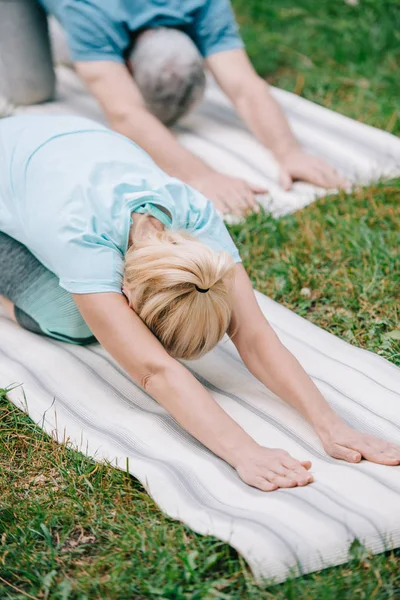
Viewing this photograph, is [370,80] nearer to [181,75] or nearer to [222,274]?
[181,75]

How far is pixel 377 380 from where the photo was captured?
2.63 metres

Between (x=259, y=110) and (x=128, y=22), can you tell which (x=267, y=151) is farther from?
(x=128, y=22)

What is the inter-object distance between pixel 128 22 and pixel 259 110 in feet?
2.35

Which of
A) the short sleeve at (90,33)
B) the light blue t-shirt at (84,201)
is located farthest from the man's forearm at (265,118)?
the light blue t-shirt at (84,201)

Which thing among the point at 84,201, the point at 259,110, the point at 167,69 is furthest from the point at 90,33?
the point at 84,201

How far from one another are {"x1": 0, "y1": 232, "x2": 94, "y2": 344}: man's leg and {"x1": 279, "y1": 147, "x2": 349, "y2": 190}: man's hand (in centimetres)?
139

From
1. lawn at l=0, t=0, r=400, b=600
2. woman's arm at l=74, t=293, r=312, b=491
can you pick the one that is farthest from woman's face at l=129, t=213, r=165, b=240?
lawn at l=0, t=0, r=400, b=600

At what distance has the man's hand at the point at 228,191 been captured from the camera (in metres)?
3.61

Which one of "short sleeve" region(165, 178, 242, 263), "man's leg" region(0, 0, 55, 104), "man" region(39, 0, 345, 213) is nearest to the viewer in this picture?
"short sleeve" region(165, 178, 242, 263)

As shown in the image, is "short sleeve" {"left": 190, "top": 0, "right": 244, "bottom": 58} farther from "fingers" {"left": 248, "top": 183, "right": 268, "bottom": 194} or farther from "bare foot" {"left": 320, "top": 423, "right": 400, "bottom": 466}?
"bare foot" {"left": 320, "top": 423, "right": 400, "bottom": 466}

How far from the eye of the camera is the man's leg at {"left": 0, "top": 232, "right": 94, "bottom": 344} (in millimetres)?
2795

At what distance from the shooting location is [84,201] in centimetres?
244

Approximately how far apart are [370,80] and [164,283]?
9.83ft

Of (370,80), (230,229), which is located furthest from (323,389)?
(370,80)
